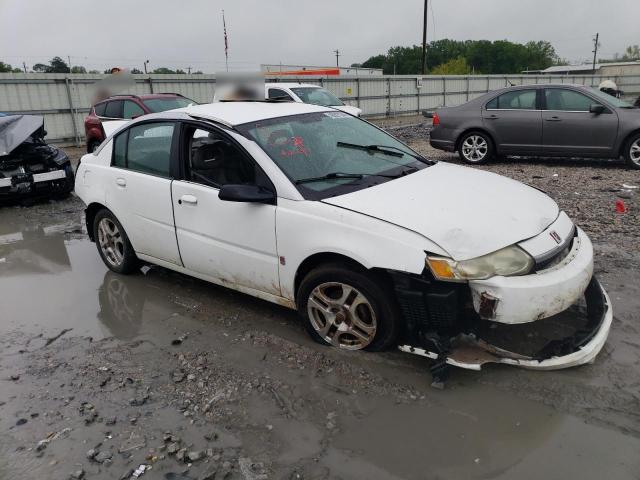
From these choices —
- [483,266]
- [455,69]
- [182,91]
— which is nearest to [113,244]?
[483,266]

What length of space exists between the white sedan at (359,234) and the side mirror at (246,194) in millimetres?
12

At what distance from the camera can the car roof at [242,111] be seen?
4.14 metres

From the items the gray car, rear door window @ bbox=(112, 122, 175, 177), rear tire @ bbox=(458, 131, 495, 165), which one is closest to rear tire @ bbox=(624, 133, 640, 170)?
the gray car

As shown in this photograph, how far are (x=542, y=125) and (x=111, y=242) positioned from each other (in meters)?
7.77

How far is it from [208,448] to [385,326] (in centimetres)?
127

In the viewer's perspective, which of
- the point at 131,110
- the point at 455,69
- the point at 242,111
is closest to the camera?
the point at 242,111

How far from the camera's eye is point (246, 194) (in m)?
3.61

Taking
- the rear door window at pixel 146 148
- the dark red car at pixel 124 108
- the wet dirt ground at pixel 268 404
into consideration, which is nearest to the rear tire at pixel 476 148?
the wet dirt ground at pixel 268 404

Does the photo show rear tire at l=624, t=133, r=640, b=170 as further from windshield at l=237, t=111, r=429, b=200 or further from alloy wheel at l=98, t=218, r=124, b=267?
alloy wheel at l=98, t=218, r=124, b=267

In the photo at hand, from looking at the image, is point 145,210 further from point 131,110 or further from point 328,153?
point 131,110

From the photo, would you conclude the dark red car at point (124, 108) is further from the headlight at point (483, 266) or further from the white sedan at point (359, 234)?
the headlight at point (483, 266)

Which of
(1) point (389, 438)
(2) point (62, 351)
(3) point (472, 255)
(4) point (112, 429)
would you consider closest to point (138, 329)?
(2) point (62, 351)

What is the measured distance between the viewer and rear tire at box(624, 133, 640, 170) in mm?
9016

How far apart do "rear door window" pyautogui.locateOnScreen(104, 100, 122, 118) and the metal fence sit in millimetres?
2751
